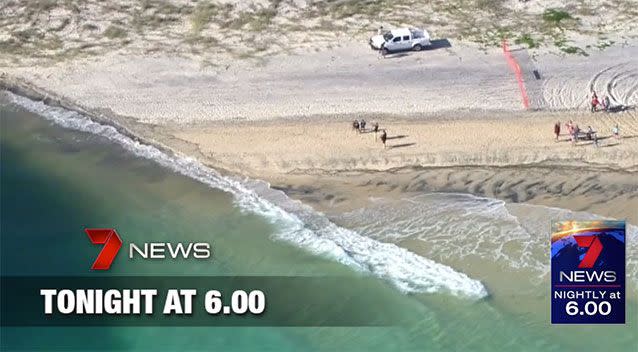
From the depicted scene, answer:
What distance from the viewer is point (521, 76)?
204 feet

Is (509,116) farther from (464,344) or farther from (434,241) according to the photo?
(464,344)

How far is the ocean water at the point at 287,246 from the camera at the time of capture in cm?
4603

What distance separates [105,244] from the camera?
5119 cm

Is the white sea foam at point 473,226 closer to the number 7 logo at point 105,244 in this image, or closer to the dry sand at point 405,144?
the dry sand at point 405,144

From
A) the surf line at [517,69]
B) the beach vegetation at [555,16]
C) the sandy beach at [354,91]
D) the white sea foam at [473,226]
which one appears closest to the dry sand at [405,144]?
the sandy beach at [354,91]

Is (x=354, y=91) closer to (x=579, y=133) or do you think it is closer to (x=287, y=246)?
(x=579, y=133)

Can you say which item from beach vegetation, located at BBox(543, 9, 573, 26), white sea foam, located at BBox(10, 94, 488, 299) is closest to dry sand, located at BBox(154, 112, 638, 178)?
white sea foam, located at BBox(10, 94, 488, 299)

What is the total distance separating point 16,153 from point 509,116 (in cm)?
2631

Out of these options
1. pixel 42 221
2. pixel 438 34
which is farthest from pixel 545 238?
pixel 42 221

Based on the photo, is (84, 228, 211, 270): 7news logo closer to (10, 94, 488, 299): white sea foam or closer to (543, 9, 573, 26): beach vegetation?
(10, 94, 488, 299): white sea foam

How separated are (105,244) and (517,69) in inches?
1022

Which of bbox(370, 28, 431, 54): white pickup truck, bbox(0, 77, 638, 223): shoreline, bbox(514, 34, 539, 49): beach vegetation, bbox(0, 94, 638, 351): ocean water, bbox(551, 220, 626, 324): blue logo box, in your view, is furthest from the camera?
bbox(514, 34, 539, 49): beach vegetation

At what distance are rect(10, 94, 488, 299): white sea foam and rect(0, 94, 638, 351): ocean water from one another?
0.07 meters

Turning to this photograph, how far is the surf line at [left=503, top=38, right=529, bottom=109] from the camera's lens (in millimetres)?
60416
